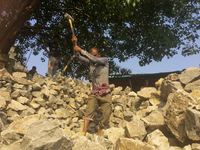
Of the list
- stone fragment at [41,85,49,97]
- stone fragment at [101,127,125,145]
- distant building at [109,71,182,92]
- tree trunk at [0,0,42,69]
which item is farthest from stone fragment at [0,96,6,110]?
distant building at [109,71,182,92]

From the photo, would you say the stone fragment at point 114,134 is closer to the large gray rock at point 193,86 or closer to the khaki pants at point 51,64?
the large gray rock at point 193,86

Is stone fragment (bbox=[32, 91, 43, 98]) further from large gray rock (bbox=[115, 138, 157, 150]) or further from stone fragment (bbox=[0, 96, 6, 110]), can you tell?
large gray rock (bbox=[115, 138, 157, 150])

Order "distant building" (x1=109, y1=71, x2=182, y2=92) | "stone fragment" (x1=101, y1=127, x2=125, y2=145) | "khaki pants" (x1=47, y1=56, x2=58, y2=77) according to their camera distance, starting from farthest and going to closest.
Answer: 1. "distant building" (x1=109, y1=71, x2=182, y2=92)
2. "khaki pants" (x1=47, y1=56, x2=58, y2=77)
3. "stone fragment" (x1=101, y1=127, x2=125, y2=145)

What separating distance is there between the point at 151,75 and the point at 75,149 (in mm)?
7397

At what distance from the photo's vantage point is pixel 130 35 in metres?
6.81

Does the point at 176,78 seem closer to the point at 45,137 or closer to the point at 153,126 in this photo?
the point at 153,126

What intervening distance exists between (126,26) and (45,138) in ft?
19.2

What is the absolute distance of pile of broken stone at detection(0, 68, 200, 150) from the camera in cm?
202

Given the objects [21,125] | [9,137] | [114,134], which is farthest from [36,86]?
[114,134]

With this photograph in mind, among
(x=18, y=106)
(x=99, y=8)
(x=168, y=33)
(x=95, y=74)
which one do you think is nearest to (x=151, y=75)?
(x=168, y=33)

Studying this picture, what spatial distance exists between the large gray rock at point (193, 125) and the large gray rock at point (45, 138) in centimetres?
178

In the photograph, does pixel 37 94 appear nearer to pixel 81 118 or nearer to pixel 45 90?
pixel 45 90

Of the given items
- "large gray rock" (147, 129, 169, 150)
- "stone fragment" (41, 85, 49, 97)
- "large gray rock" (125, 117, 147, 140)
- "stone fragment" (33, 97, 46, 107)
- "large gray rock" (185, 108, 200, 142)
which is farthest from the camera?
"stone fragment" (41, 85, 49, 97)

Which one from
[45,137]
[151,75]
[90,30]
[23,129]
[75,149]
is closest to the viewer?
[45,137]
